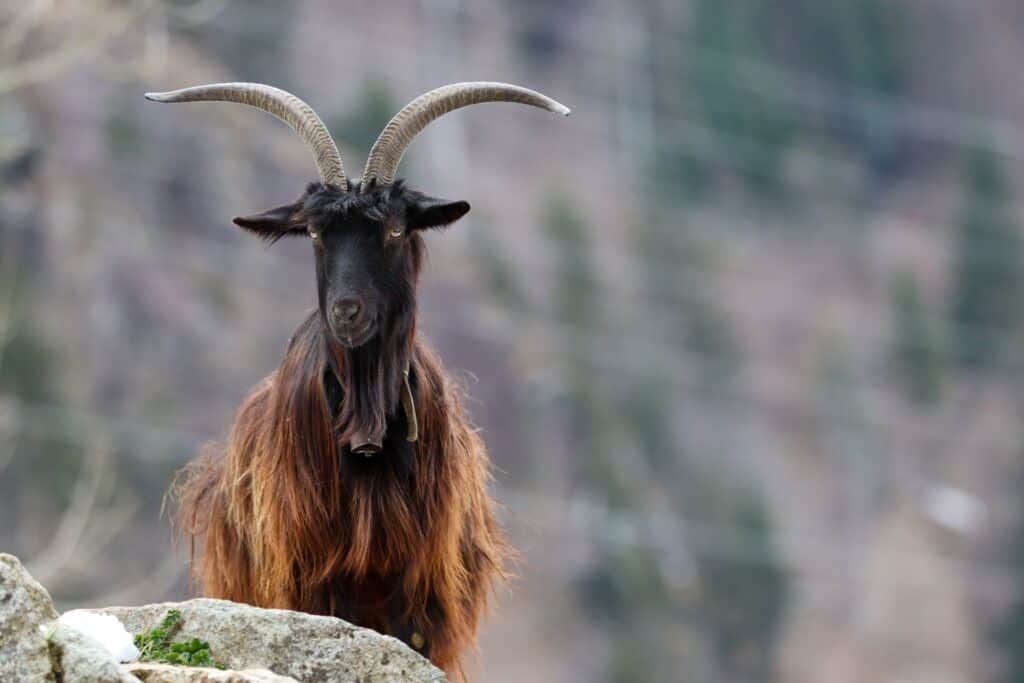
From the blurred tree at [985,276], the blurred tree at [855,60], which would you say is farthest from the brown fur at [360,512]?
the blurred tree at [855,60]

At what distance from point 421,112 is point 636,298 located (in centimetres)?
4726

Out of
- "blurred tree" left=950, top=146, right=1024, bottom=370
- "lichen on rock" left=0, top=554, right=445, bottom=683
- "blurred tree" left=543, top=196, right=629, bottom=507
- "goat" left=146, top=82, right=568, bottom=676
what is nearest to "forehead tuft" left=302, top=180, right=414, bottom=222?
"goat" left=146, top=82, right=568, bottom=676

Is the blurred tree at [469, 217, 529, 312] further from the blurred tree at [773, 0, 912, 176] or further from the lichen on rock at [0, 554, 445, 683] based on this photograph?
the lichen on rock at [0, 554, 445, 683]

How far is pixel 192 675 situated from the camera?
293 inches

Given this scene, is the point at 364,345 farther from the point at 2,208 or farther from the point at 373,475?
the point at 2,208

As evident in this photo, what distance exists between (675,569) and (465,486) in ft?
133

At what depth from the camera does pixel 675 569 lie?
5053 centimetres

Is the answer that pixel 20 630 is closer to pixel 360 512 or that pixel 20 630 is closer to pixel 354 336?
pixel 354 336

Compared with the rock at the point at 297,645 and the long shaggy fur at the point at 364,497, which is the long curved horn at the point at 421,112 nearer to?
the long shaggy fur at the point at 364,497

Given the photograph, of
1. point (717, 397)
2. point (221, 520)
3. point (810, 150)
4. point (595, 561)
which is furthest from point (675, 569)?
point (221, 520)

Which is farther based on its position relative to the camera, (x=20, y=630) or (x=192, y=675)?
(x=192, y=675)

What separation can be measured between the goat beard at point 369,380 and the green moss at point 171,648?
6.09ft

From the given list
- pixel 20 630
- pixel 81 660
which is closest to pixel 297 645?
pixel 81 660

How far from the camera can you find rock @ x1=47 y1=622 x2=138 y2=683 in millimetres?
7152
